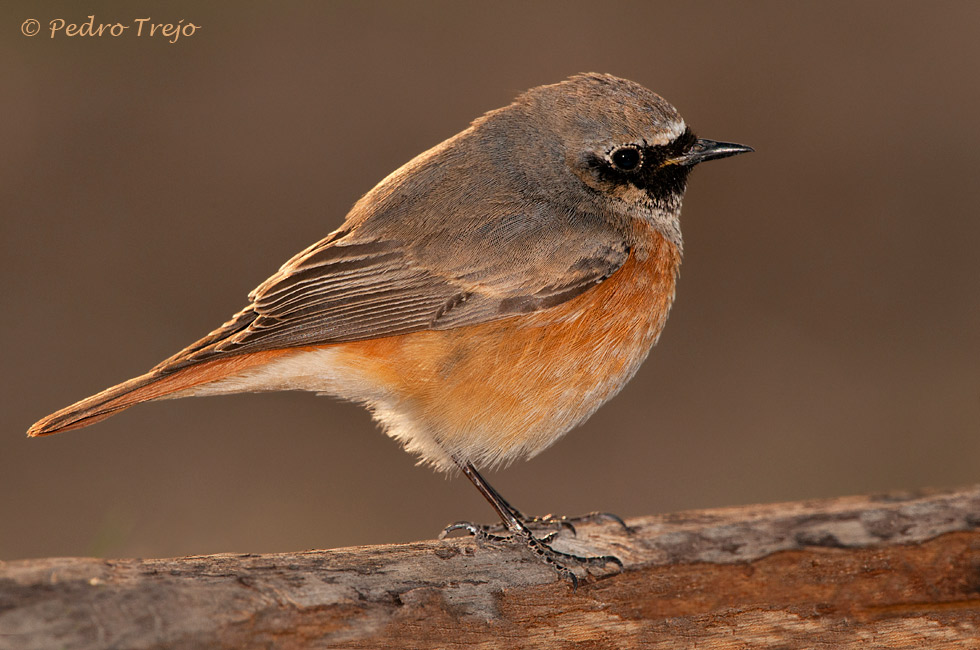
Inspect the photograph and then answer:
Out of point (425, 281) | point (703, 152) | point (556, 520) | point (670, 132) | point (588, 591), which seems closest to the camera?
point (588, 591)

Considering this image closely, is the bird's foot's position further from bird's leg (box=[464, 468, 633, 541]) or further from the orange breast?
the orange breast

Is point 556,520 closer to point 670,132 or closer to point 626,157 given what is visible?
point 626,157

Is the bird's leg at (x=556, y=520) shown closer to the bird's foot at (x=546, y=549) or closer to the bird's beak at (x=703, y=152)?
the bird's foot at (x=546, y=549)

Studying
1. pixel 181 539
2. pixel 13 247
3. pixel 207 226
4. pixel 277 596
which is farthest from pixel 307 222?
pixel 277 596

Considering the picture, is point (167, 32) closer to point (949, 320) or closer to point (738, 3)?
point (738, 3)

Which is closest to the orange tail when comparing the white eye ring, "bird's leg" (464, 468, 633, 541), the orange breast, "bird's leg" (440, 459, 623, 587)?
the orange breast

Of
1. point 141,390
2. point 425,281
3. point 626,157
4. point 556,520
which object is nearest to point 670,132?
point 626,157
